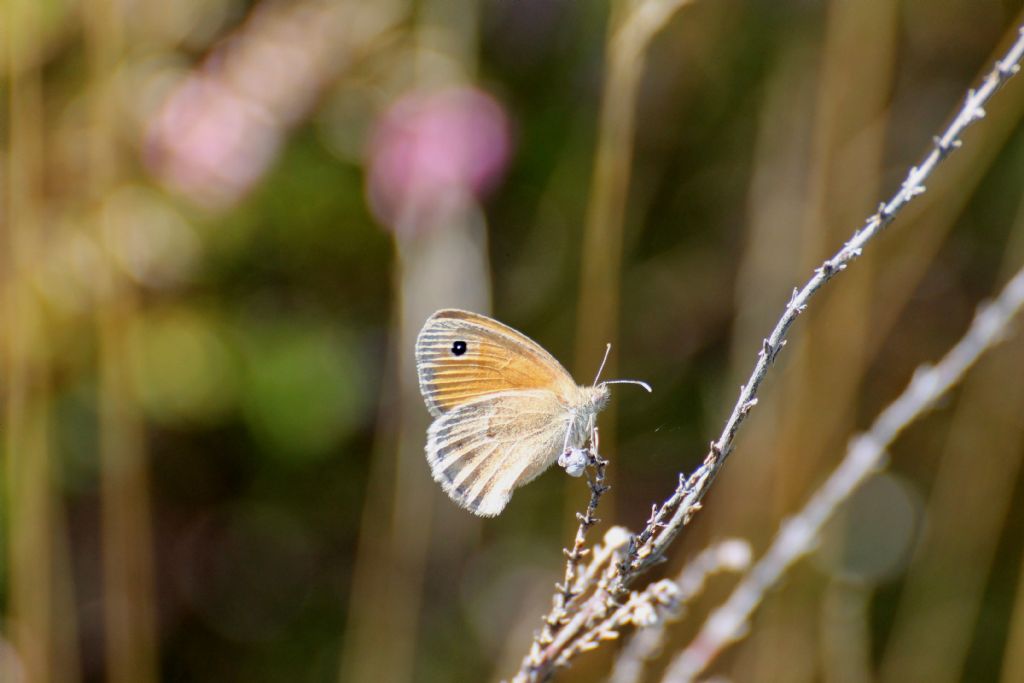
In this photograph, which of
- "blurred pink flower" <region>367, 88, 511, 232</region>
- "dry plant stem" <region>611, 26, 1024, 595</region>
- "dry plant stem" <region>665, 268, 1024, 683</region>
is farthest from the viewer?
"blurred pink flower" <region>367, 88, 511, 232</region>

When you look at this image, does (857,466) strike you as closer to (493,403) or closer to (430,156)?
(493,403)

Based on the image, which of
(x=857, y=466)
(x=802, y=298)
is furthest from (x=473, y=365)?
(x=802, y=298)

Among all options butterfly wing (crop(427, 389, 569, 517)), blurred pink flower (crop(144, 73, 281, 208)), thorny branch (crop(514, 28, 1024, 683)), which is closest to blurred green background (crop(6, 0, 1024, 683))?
blurred pink flower (crop(144, 73, 281, 208))

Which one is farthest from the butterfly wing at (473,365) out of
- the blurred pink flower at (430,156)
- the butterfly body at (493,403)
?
the blurred pink flower at (430,156)

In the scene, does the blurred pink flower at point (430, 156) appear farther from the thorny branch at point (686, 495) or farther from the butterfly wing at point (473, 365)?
the thorny branch at point (686, 495)

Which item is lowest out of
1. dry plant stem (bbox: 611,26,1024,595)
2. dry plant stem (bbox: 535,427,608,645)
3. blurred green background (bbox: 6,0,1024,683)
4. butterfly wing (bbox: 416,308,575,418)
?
dry plant stem (bbox: 535,427,608,645)

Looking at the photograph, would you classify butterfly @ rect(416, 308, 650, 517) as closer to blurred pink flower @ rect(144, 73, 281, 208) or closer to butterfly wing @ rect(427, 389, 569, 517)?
butterfly wing @ rect(427, 389, 569, 517)
